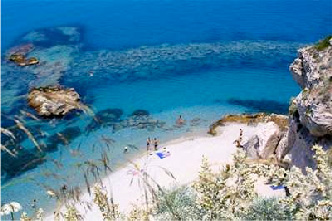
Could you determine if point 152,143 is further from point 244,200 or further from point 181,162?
point 244,200

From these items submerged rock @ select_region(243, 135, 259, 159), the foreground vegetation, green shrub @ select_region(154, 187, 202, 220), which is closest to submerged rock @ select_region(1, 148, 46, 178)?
submerged rock @ select_region(243, 135, 259, 159)

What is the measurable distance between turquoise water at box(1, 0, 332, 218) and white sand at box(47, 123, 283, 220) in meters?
1.57

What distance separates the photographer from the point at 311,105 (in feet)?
72.5

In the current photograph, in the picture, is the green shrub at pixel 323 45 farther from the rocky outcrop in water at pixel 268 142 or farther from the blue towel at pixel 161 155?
the blue towel at pixel 161 155

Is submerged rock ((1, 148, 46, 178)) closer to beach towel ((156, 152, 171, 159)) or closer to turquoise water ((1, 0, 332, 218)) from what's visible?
turquoise water ((1, 0, 332, 218))

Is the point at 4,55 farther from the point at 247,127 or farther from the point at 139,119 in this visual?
the point at 247,127

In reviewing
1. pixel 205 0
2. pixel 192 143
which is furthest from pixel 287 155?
pixel 205 0

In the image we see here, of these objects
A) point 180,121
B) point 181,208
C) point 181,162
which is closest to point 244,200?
point 181,208

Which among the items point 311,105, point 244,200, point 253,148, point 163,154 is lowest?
point 163,154

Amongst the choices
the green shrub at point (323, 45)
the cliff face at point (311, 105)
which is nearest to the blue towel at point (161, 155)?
the cliff face at point (311, 105)

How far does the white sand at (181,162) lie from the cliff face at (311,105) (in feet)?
11.4

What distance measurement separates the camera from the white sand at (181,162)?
2883 centimetres

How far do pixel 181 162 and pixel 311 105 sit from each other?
1310cm

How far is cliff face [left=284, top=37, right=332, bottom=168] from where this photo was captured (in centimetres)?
2164
